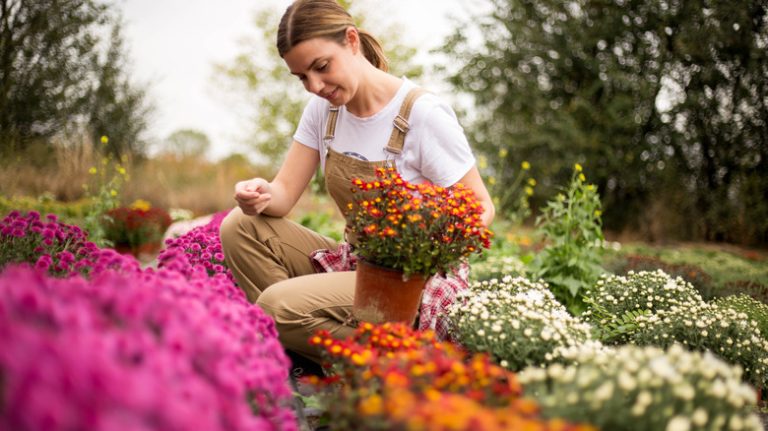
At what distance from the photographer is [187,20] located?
9.43 metres

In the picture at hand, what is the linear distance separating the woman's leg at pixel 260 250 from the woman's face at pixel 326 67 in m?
0.69

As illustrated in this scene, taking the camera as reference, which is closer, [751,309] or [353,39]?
[353,39]

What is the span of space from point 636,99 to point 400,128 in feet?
24.3

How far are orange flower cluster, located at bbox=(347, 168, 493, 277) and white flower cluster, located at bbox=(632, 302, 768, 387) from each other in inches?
38.9

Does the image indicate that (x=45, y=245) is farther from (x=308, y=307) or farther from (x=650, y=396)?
(x=650, y=396)

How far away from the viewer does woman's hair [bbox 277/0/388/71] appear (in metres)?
2.40

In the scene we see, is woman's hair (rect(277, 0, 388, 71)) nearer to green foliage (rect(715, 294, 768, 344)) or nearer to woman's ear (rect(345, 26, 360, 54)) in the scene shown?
woman's ear (rect(345, 26, 360, 54))

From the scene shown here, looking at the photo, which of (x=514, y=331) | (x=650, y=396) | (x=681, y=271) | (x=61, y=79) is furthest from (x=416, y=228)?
(x=61, y=79)

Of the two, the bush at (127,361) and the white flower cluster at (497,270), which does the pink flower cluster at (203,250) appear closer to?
the bush at (127,361)

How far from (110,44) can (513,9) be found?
7.11 metres

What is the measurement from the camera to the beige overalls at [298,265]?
2451 mm

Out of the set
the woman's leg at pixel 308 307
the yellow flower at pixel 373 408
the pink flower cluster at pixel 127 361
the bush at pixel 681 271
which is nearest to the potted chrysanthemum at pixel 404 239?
the woman's leg at pixel 308 307

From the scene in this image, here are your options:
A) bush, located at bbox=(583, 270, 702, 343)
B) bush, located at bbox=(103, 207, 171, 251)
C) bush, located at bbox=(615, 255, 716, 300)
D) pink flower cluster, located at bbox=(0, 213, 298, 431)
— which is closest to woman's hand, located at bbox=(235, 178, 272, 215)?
pink flower cluster, located at bbox=(0, 213, 298, 431)

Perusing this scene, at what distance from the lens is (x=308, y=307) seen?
2.45 meters
